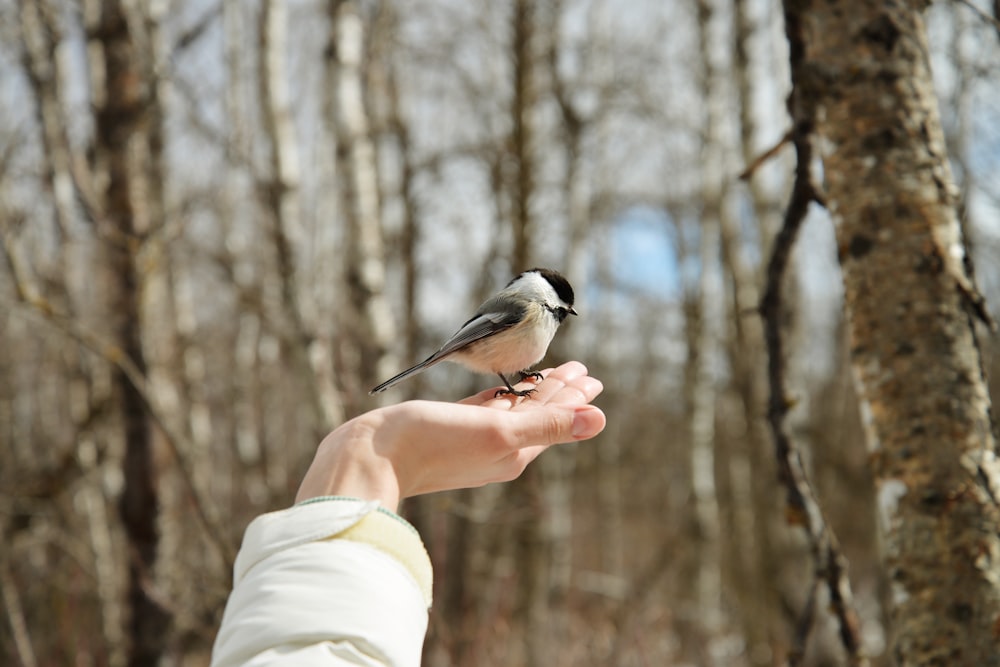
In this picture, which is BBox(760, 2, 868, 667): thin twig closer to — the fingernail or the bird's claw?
the bird's claw

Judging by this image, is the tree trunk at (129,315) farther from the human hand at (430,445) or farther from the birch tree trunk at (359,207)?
the human hand at (430,445)

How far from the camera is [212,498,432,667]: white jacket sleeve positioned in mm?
818

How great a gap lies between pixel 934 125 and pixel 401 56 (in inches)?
296

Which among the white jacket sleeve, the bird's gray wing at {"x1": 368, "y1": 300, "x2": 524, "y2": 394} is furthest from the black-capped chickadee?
the white jacket sleeve

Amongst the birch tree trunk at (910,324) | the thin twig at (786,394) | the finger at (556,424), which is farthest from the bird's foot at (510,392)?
the birch tree trunk at (910,324)

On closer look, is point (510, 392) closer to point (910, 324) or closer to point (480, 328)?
point (480, 328)

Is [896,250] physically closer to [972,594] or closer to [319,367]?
[972,594]

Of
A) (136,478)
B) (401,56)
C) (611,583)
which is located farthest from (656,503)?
(136,478)

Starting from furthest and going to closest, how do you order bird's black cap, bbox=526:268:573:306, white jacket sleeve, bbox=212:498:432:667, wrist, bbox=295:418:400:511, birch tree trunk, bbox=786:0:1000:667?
1. bird's black cap, bbox=526:268:573:306
2. birch tree trunk, bbox=786:0:1000:667
3. wrist, bbox=295:418:400:511
4. white jacket sleeve, bbox=212:498:432:667

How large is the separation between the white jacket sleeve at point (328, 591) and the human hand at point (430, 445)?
11 centimetres

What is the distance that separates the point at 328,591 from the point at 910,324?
4.18ft

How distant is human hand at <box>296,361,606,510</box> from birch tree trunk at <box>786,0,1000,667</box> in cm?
67

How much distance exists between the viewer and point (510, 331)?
2021 mm

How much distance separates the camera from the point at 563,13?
7.20 metres
